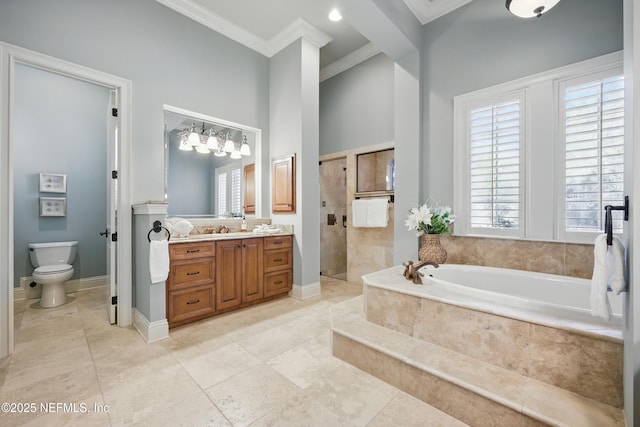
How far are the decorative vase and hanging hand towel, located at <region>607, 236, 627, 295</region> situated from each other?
1.37 metres

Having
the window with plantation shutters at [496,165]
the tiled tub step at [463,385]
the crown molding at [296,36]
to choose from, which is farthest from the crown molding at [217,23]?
the tiled tub step at [463,385]

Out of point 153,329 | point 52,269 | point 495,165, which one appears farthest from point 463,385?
point 52,269

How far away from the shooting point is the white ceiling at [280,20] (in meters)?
2.86

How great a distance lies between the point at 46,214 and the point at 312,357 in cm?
398

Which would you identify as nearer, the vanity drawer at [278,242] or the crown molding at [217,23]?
the crown molding at [217,23]

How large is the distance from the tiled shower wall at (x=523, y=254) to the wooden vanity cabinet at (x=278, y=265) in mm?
1848

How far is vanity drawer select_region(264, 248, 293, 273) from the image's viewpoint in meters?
3.22

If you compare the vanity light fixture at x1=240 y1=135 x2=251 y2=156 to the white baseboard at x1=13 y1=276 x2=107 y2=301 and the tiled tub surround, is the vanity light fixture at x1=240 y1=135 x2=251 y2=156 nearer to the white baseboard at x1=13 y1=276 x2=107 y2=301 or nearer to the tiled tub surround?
the tiled tub surround

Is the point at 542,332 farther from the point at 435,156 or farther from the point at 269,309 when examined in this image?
the point at 269,309

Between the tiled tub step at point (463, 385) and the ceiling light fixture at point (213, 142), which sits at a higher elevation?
the ceiling light fixture at point (213, 142)

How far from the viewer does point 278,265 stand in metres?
3.33

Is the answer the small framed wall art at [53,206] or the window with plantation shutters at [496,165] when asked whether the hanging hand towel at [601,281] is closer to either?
the window with plantation shutters at [496,165]

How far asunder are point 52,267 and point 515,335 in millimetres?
4488

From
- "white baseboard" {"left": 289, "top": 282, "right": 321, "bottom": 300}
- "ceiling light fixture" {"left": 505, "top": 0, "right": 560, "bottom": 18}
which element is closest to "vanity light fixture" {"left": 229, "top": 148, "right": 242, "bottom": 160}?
"white baseboard" {"left": 289, "top": 282, "right": 321, "bottom": 300}
